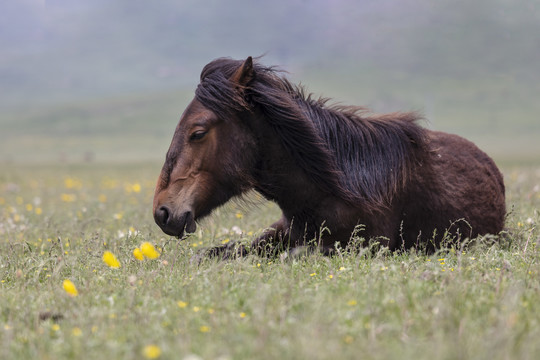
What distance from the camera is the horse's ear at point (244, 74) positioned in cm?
529

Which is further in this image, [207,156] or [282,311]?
[207,156]

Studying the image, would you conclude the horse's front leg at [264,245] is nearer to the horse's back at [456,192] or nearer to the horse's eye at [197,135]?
the horse's eye at [197,135]

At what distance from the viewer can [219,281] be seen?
12.6ft

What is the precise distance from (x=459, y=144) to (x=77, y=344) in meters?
5.51

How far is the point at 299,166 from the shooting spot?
5.50m

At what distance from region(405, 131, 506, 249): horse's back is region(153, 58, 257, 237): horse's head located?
6.56 feet

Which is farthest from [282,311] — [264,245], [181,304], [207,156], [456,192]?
[456,192]

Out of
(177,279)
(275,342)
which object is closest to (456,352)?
(275,342)

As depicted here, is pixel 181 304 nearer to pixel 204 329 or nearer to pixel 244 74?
pixel 204 329

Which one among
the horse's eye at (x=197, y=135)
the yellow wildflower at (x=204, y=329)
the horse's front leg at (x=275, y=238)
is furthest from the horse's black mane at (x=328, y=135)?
the yellow wildflower at (x=204, y=329)

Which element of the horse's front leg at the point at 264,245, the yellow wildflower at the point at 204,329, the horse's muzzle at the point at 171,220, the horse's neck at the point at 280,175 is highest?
the horse's neck at the point at 280,175

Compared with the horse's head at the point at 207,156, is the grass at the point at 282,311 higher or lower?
lower

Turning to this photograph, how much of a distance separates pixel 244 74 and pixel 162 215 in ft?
5.30

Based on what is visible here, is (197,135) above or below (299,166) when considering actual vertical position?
above
